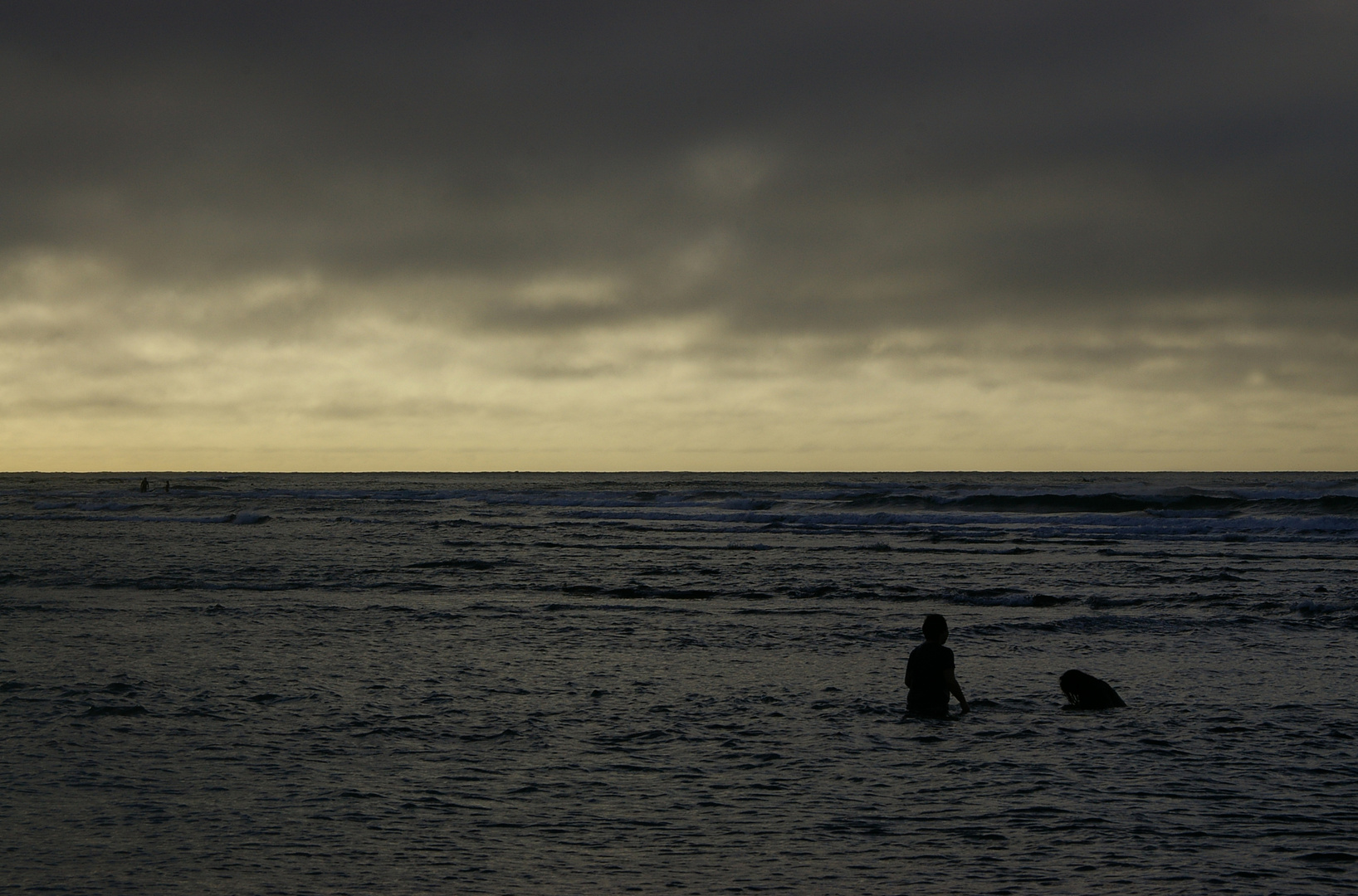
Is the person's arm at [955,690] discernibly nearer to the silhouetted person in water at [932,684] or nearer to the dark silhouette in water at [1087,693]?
the silhouetted person in water at [932,684]

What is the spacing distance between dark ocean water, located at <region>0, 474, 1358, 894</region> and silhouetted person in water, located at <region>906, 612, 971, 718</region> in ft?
0.65

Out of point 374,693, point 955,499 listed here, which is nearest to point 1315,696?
point 374,693

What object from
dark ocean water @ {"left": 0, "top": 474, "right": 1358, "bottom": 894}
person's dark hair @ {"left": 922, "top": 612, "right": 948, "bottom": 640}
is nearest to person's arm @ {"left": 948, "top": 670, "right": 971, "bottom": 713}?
dark ocean water @ {"left": 0, "top": 474, "right": 1358, "bottom": 894}

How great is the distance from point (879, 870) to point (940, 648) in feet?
13.8

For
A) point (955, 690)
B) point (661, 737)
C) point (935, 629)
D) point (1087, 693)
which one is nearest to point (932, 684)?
point (955, 690)

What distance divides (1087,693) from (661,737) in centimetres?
398

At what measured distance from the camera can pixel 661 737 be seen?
8.38 meters

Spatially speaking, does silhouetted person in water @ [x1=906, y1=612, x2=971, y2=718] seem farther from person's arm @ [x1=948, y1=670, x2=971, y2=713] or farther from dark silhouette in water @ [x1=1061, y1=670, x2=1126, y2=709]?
dark silhouette in water @ [x1=1061, y1=670, x2=1126, y2=709]

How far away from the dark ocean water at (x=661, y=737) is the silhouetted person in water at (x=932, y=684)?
199 millimetres

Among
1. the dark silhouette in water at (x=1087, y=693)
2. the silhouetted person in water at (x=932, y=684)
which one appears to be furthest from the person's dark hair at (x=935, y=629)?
the dark silhouette in water at (x=1087, y=693)

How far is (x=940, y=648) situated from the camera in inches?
371

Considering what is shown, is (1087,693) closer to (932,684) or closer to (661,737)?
(932,684)

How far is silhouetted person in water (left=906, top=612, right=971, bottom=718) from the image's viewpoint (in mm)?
9234

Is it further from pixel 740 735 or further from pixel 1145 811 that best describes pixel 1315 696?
pixel 740 735
